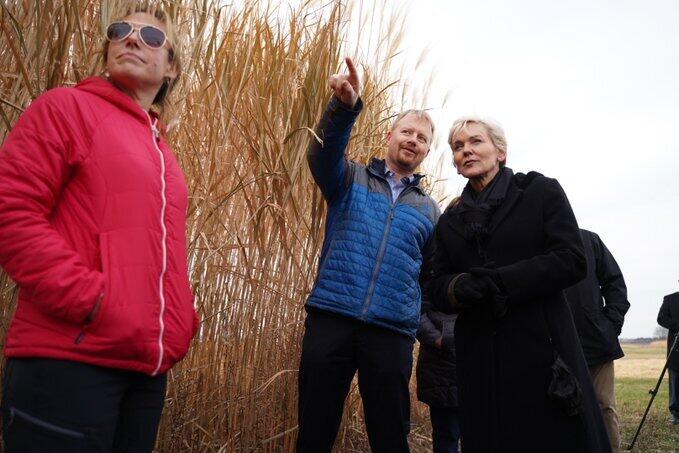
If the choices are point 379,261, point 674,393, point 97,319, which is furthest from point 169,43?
A: point 674,393

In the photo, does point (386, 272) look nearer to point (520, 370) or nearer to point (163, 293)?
point (520, 370)

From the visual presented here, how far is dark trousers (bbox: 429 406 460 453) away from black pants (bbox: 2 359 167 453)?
221 cm

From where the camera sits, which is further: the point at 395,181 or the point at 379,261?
the point at 395,181

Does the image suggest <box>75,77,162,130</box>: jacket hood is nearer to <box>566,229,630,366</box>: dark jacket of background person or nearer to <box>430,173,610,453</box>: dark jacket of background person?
<box>430,173,610,453</box>: dark jacket of background person

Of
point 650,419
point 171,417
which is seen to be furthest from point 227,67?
point 650,419

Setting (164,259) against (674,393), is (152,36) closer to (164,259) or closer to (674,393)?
(164,259)

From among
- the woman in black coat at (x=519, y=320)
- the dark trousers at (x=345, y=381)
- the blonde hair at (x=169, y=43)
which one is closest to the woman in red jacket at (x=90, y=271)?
the blonde hair at (x=169, y=43)

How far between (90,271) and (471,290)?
106cm

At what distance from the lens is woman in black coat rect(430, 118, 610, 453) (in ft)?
5.49

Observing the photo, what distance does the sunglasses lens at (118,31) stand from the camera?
4.24ft

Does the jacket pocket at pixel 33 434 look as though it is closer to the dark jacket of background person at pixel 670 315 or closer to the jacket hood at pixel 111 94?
the jacket hood at pixel 111 94

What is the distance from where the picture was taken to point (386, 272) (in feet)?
6.64

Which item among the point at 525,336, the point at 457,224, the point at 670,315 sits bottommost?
the point at 670,315

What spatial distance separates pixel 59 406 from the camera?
1.02 meters
